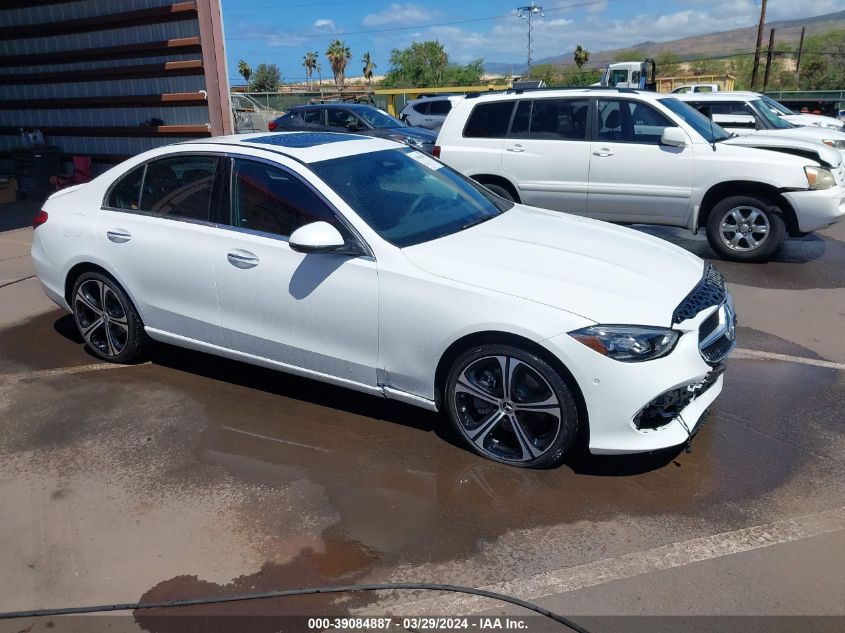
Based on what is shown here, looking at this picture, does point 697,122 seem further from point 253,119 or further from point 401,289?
point 253,119

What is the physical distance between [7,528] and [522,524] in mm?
2413

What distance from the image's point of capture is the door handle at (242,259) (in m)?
4.30

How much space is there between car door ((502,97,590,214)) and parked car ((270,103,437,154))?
670 cm

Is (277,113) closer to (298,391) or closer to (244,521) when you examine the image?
(298,391)

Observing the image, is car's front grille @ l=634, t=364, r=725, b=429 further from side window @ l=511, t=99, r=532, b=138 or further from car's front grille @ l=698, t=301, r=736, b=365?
side window @ l=511, t=99, r=532, b=138

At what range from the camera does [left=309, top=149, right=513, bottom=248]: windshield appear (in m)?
4.17

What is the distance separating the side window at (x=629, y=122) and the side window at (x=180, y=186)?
497 centimetres

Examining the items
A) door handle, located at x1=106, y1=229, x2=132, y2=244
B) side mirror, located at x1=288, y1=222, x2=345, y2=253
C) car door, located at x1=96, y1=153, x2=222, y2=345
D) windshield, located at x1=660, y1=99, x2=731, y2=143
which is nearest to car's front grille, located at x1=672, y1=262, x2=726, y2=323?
side mirror, located at x1=288, y1=222, x2=345, y2=253

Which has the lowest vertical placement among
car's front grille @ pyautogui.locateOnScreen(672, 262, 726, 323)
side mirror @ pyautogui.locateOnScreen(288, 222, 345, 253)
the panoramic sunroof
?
car's front grille @ pyautogui.locateOnScreen(672, 262, 726, 323)

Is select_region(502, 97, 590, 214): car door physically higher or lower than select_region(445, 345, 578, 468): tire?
higher

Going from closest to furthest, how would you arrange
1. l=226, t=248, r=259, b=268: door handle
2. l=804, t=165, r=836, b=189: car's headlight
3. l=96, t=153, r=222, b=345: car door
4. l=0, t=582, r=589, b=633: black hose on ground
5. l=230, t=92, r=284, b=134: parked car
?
1. l=0, t=582, r=589, b=633: black hose on ground
2. l=226, t=248, r=259, b=268: door handle
3. l=96, t=153, r=222, b=345: car door
4. l=804, t=165, r=836, b=189: car's headlight
5. l=230, t=92, r=284, b=134: parked car

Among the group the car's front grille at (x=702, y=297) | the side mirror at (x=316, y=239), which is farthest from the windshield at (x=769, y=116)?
the side mirror at (x=316, y=239)

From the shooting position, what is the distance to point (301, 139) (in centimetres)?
493

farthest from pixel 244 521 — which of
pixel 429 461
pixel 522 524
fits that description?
pixel 522 524
